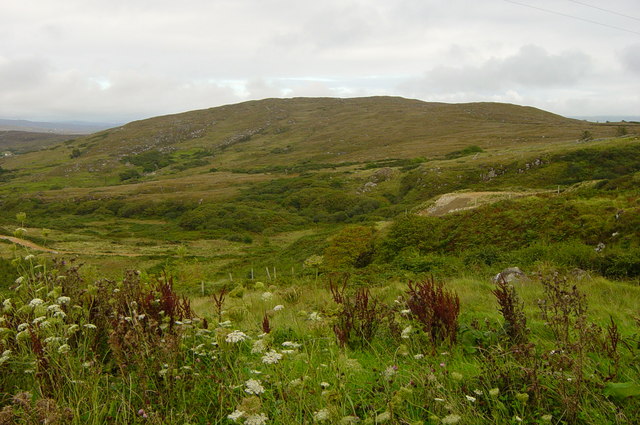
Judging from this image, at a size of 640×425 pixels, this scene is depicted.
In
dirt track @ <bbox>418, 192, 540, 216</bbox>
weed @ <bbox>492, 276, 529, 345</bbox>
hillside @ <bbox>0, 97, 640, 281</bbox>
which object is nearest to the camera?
weed @ <bbox>492, 276, 529, 345</bbox>

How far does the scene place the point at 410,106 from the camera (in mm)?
178875

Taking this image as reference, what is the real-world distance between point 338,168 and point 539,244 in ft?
270

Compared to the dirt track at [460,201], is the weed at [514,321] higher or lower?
higher

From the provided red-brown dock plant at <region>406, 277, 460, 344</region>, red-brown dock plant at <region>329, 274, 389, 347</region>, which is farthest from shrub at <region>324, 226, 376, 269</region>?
red-brown dock plant at <region>406, 277, 460, 344</region>

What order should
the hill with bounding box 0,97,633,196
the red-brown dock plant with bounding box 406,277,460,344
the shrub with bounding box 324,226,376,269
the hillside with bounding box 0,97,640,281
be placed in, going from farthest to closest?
the hill with bounding box 0,97,633,196 < the shrub with bounding box 324,226,376,269 < the hillside with bounding box 0,97,640,281 < the red-brown dock plant with bounding box 406,277,460,344

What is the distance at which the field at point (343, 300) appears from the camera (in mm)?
2779

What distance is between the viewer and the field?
2779 millimetres

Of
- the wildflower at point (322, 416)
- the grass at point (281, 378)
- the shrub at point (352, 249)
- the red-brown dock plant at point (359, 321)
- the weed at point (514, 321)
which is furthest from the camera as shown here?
the shrub at point (352, 249)

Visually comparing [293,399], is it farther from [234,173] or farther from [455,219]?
[234,173]

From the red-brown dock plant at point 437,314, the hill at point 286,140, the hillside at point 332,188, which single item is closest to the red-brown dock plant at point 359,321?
the red-brown dock plant at point 437,314

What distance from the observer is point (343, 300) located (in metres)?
4.68

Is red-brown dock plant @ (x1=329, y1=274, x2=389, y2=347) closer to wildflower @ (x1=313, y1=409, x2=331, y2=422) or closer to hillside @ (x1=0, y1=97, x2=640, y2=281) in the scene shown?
wildflower @ (x1=313, y1=409, x2=331, y2=422)

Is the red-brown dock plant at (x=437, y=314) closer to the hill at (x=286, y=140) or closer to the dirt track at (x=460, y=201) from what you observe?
the dirt track at (x=460, y=201)

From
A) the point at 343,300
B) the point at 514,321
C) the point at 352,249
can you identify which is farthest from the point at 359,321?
the point at 352,249
